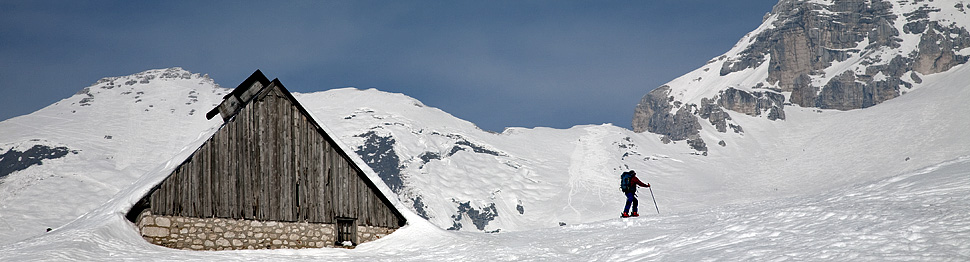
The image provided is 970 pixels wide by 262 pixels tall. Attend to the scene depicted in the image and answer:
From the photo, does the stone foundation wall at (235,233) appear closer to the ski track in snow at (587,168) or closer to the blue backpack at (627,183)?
the blue backpack at (627,183)

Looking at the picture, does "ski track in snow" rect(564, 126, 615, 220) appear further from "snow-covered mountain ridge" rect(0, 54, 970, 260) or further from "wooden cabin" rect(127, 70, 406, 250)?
"wooden cabin" rect(127, 70, 406, 250)

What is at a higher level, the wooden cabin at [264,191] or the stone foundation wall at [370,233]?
the wooden cabin at [264,191]

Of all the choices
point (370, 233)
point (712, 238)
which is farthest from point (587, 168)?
point (712, 238)

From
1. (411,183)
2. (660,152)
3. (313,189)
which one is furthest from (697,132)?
(313,189)

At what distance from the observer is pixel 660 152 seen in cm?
15512

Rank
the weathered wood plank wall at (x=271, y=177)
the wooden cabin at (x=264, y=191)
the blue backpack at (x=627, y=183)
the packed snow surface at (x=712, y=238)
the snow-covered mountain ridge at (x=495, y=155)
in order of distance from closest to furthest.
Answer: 1. the packed snow surface at (x=712, y=238)
2. the wooden cabin at (x=264, y=191)
3. the weathered wood plank wall at (x=271, y=177)
4. the blue backpack at (x=627, y=183)
5. the snow-covered mountain ridge at (x=495, y=155)

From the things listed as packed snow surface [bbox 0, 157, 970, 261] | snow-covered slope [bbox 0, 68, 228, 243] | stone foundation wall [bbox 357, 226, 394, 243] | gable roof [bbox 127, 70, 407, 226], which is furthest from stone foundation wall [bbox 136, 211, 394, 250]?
snow-covered slope [bbox 0, 68, 228, 243]

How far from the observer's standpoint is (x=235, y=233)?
18.4 metres

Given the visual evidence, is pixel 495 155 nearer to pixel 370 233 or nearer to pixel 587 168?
pixel 587 168

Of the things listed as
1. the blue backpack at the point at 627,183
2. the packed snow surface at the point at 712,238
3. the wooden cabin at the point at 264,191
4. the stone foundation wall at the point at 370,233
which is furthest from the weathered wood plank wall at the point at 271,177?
the blue backpack at the point at 627,183

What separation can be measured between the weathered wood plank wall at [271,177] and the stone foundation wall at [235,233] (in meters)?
0.16

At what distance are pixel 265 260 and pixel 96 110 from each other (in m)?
141

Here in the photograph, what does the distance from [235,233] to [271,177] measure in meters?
1.76

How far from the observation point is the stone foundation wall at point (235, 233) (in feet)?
56.7
